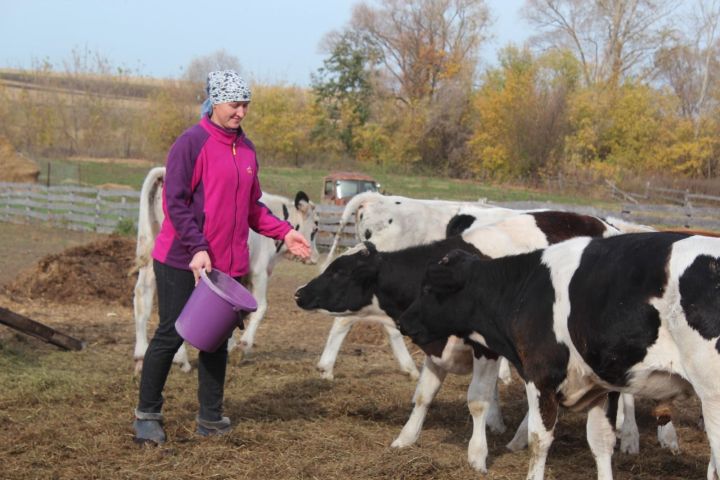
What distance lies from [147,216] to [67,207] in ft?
68.0

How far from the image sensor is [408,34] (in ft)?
233

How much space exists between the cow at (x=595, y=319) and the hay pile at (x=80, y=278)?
7297mm

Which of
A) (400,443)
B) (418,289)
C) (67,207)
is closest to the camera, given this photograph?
(400,443)

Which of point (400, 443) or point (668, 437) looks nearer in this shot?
point (400, 443)

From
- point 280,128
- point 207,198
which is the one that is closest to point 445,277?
point 207,198

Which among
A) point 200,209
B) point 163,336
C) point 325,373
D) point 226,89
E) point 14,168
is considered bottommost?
point 14,168

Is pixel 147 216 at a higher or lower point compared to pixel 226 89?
lower

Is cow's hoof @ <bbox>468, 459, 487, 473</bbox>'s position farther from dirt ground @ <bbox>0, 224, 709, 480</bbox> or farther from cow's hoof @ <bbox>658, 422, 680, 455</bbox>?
cow's hoof @ <bbox>658, 422, 680, 455</bbox>

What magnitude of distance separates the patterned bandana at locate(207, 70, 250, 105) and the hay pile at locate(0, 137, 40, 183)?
32.7m

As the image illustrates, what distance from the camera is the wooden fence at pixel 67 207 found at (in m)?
25.9

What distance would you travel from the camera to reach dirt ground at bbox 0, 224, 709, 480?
5.14m

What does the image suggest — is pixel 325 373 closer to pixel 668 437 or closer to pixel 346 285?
pixel 346 285

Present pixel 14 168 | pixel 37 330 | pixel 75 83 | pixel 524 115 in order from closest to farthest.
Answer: pixel 37 330 → pixel 14 168 → pixel 524 115 → pixel 75 83

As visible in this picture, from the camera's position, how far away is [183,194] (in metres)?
5.48
